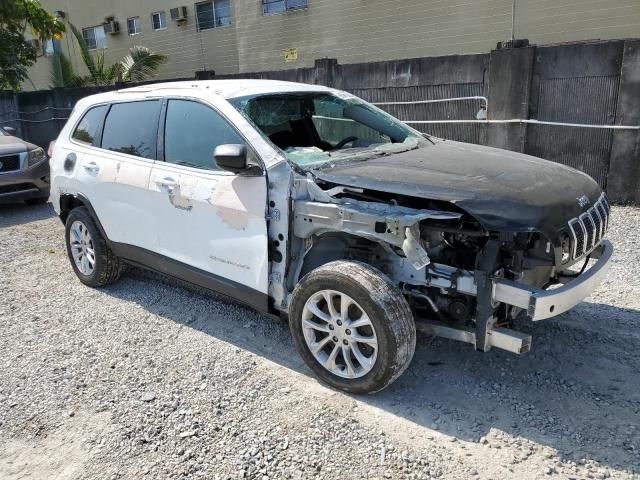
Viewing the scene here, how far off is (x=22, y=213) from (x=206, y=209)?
263 inches

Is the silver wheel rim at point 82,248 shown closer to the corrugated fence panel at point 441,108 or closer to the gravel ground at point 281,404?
the gravel ground at point 281,404

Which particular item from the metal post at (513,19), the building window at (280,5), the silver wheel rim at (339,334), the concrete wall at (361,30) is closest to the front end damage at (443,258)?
the silver wheel rim at (339,334)

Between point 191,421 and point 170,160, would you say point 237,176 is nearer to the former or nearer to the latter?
point 170,160

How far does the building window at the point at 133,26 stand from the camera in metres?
19.3

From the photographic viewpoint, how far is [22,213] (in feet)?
29.6

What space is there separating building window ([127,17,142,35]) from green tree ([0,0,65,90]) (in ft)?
13.6

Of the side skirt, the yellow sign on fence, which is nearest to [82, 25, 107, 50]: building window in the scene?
the yellow sign on fence

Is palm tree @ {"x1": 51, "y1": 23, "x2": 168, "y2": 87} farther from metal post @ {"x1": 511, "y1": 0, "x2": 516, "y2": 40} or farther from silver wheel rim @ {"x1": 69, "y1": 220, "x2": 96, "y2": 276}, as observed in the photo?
silver wheel rim @ {"x1": 69, "y1": 220, "x2": 96, "y2": 276}

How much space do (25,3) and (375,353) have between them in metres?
15.3

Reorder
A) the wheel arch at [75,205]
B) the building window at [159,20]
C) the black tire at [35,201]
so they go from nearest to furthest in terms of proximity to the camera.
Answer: the wheel arch at [75,205], the black tire at [35,201], the building window at [159,20]

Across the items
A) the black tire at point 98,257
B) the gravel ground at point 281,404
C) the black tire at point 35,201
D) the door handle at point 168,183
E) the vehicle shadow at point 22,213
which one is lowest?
the vehicle shadow at point 22,213

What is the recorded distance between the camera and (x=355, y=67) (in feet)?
31.4

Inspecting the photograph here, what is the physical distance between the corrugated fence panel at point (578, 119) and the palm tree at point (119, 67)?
13833 millimetres

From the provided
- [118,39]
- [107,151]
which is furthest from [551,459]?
[118,39]
